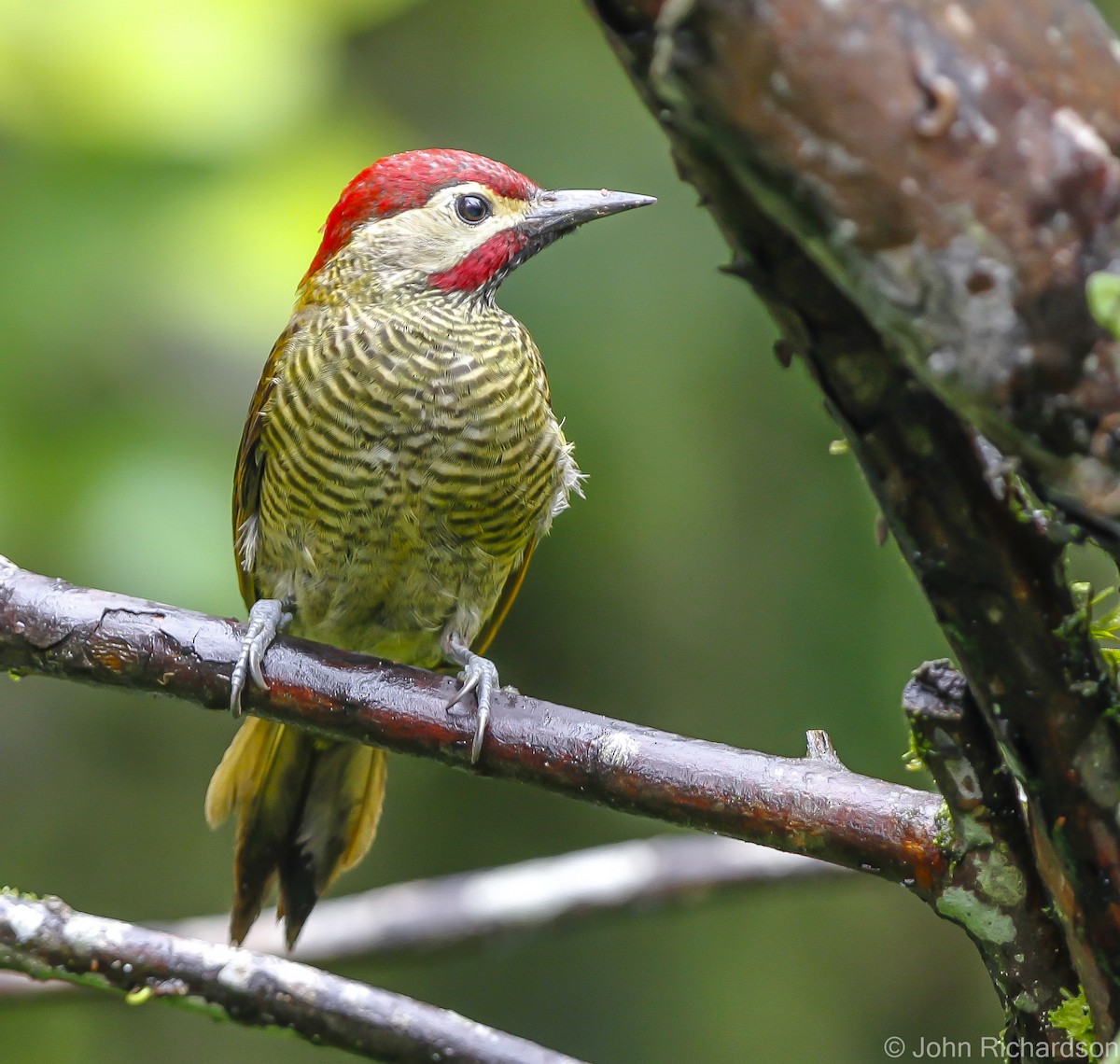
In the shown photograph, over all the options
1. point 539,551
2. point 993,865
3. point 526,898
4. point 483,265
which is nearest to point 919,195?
point 993,865

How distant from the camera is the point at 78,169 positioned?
3.20 m

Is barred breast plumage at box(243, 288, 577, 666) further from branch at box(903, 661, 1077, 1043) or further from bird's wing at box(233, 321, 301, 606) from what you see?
branch at box(903, 661, 1077, 1043)

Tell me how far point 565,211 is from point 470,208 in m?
0.22

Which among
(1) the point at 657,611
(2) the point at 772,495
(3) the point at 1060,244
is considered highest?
(3) the point at 1060,244

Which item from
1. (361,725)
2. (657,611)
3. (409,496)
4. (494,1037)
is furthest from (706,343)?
(494,1037)

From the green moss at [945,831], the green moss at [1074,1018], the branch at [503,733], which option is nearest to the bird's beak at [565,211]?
the branch at [503,733]

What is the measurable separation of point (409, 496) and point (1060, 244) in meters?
1.82

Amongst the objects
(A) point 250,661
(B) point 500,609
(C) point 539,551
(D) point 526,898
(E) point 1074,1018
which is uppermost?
(E) point 1074,1018

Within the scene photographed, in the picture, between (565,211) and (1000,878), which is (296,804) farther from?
(1000,878)

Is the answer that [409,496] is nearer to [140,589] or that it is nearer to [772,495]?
[140,589]

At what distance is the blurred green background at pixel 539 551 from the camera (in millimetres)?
3047

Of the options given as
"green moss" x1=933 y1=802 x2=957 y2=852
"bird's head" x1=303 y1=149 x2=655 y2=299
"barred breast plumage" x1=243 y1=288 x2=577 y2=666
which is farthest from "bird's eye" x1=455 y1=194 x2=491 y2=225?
"green moss" x1=933 y1=802 x2=957 y2=852

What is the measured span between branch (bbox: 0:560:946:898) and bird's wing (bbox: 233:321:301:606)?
82 cm

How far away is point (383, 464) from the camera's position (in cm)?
269
